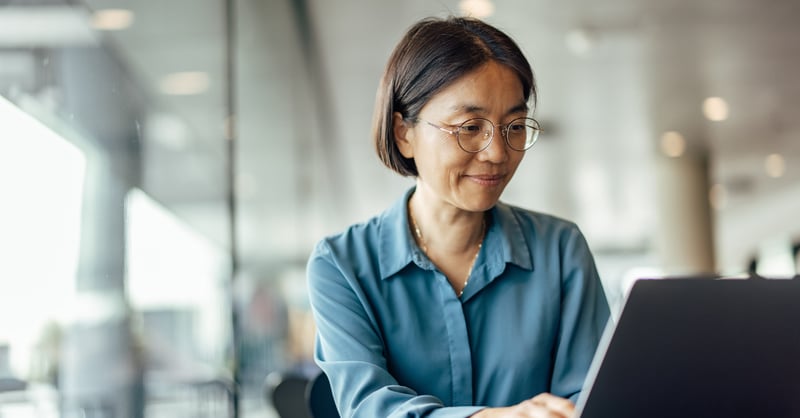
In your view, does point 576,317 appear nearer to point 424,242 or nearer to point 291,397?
point 424,242

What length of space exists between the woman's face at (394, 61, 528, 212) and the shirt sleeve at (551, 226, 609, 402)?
0.58ft

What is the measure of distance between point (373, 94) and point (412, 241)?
6575 mm

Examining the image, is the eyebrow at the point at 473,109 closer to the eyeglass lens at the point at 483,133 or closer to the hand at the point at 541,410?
the eyeglass lens at the point at 483,133

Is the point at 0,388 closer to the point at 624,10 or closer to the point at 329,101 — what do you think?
the point at 624,10

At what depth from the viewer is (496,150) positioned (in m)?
1.26

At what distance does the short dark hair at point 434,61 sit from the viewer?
1283 millimetres

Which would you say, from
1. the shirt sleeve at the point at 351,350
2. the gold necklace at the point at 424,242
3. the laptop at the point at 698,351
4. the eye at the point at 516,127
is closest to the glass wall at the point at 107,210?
the shirt sleeve at the point at 351,350

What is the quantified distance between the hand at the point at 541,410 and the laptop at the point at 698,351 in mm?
86

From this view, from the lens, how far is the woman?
4.18 feet

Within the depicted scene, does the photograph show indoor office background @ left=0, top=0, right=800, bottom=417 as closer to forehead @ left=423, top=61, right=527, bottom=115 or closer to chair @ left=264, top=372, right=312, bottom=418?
forehead @ left=423, top=61, right=527, bottom=115

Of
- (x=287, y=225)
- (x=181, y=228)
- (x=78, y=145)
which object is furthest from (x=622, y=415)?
(x=287, y=225)

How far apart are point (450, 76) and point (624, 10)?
5270mm

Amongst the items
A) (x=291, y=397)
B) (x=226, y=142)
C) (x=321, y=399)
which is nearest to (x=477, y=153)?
(x=321, y=399)

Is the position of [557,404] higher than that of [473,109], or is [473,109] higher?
[473,109]
